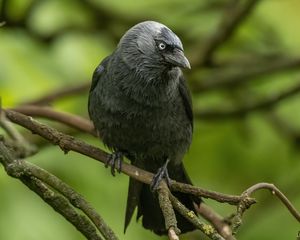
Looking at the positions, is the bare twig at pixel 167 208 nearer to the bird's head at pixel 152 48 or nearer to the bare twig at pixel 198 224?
the bare twig at pixel 198 224

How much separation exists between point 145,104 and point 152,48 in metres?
0.28

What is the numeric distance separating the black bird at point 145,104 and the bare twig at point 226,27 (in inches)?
37.2

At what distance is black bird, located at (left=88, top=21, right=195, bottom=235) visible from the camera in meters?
4.14

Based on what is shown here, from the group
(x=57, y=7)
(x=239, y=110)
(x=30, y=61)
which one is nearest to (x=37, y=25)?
(x=57, y=7)

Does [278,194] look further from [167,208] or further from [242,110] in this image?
[242,110]

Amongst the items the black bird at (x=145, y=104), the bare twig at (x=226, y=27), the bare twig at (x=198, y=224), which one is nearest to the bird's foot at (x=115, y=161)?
the black bird at (x=145, y=104)

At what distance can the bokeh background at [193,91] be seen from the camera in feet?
14.8

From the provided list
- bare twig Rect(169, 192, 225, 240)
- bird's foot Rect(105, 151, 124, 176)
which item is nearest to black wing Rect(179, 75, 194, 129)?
bird's foot Rect(105, 151, 124, 176)

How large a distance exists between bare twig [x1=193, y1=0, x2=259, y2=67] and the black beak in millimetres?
1156

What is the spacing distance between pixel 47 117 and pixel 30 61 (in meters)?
0.82

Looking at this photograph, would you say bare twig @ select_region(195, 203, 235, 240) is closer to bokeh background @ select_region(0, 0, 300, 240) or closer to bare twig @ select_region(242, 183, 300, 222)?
bare twig @ select_region(242, 183, 300, 222)

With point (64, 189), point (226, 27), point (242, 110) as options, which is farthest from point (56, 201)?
point (242, 110)

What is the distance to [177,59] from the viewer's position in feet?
13.0

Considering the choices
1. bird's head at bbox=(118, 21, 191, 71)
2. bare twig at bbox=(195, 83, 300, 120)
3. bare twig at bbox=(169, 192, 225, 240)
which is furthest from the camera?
bare twig at bbox=(195, 83, 300, 120)
